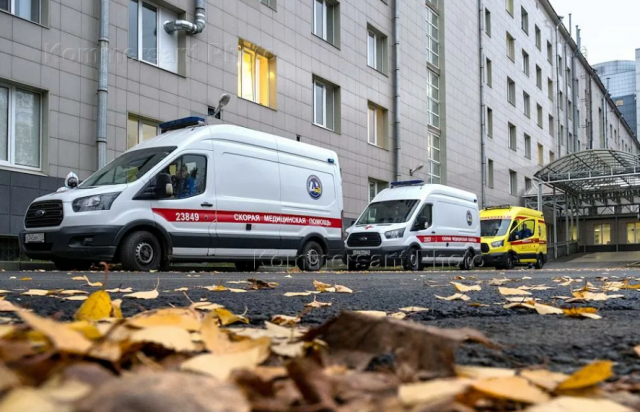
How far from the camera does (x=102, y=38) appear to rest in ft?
41.1

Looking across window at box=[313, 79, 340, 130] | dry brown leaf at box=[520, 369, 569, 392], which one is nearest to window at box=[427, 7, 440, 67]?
window at box=[313, 79, 340, 130]

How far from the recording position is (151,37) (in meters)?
14.2

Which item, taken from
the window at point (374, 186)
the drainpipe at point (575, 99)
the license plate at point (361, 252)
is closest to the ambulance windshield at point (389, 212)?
the license plate at point (361, 252)

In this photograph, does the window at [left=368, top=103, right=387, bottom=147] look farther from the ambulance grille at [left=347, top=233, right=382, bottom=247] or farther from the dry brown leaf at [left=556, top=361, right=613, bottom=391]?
the dry brown leaf at [left=556, top=361, right=613, bottom=391]

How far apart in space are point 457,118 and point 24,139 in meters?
19.3

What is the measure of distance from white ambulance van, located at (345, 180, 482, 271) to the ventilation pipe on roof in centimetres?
591

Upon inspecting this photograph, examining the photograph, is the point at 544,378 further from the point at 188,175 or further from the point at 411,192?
the point at 411,192

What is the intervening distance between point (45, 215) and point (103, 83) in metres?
4.06

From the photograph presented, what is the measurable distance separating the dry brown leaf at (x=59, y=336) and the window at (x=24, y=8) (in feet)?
39.4

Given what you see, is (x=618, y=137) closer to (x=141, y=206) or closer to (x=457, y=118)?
(x=457, y=118)

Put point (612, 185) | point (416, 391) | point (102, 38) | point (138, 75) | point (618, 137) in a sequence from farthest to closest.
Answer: point (618, 137)
point (612, 185)
point (138, 75)
point (102, 38)
point (416, 391)

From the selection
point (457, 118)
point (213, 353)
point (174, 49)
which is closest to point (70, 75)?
point (174, 49)

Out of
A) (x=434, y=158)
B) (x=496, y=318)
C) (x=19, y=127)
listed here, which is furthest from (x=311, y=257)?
(x=434, y=158)

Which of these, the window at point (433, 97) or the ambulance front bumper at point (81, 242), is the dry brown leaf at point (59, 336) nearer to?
the ambulance front bumper at point (81, 242)
